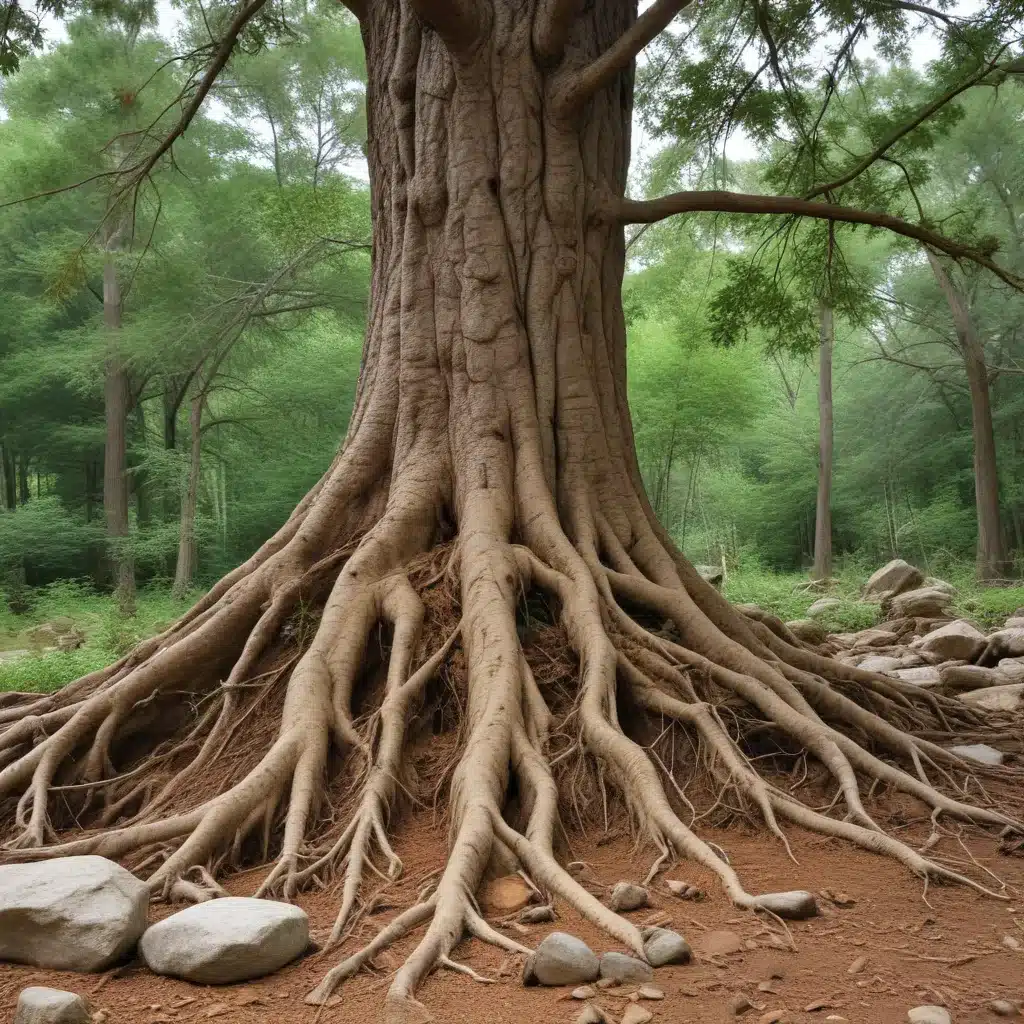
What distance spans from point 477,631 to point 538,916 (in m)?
1.44

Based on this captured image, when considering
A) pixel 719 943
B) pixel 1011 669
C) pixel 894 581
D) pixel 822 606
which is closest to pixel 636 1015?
pixel 719 943

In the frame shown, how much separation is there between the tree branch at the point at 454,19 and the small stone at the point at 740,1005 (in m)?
4.05

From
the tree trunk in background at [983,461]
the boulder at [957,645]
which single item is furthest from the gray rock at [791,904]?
the tree trunk in background at [983,461]

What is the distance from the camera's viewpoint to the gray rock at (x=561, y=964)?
210cm

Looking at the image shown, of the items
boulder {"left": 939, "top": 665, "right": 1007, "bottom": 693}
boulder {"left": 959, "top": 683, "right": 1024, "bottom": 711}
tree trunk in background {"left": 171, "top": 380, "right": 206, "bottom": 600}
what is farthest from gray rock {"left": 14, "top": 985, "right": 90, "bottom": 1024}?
tree trunk in background {"left": 171, "top": 380, "right": 206, "bottom": 600}

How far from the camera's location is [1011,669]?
6.51 m

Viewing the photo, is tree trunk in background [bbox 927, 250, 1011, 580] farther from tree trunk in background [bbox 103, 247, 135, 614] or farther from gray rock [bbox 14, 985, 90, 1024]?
gray rock [bbox 14, 985, 90, 1024]

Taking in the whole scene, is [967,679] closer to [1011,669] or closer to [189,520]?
[1011,669]

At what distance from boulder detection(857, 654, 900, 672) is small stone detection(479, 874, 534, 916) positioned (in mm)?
4880

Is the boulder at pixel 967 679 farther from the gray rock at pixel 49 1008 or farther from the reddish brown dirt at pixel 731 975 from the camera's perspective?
the gray rock at pixel 49 1008

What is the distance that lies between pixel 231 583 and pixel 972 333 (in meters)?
15.2

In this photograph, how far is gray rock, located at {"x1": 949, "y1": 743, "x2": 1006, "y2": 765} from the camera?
4.16 m

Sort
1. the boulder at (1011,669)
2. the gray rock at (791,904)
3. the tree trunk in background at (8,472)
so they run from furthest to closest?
the tree trunk in background at (8,472), the boulder at (1011,669), the gray rock at (791,904)

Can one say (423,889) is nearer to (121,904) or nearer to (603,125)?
(121,904)
